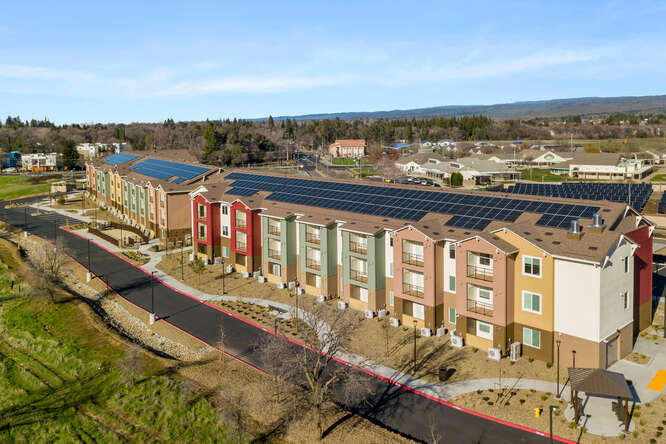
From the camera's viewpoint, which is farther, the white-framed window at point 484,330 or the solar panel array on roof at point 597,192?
the solar panel array on roof at point 597,192

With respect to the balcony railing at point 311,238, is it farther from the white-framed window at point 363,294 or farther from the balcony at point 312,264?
the white-framed window at point 363,294

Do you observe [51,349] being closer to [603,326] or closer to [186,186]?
[186,186]

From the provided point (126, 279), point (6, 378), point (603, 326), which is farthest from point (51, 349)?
point (603, 326)

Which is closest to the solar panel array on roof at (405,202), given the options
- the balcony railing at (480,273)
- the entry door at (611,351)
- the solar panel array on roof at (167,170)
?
the balcony railing at (480,273)

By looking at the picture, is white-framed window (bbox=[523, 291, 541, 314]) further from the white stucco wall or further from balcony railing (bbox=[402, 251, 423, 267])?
balcony railing (bbox=[402, 251, 423, 267])

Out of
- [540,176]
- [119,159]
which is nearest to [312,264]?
[119,159]

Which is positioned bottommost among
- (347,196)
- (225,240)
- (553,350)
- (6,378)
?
(6,378)

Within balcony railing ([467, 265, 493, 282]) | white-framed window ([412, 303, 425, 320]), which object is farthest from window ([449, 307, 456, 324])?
balcony railing ([467, 265, 493, 282])
